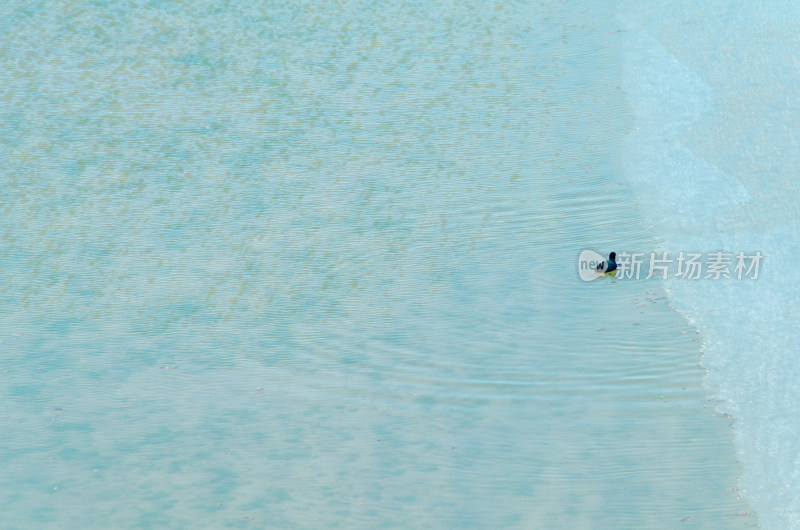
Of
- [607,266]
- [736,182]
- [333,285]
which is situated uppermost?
[736,182]

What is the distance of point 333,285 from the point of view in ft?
12.6

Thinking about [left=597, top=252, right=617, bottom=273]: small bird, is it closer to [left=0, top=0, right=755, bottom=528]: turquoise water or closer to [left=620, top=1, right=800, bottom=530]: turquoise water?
[left=0, top=0, right=755, bottom=528]: turquoise water

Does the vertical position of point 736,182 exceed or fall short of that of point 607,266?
it exceeds it

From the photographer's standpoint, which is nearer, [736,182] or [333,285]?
[333,285]

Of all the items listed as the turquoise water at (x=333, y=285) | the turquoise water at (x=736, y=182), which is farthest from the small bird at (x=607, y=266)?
the turquoise water at (x=736, y=182)

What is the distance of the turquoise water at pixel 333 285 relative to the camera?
2941mm

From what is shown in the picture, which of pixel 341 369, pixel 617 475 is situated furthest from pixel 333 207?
pixel 617 475

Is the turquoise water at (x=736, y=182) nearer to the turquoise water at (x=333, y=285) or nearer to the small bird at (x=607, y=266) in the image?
the turquoise water at (x=333, y=285)

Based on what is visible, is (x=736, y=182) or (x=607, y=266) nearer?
(x=607, y=266)

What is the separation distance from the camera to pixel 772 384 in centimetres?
322

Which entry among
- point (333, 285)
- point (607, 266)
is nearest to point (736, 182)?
point (607, 266)

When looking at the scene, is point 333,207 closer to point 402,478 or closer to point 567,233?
point 567,233

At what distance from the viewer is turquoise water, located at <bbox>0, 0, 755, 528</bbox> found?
2941mm

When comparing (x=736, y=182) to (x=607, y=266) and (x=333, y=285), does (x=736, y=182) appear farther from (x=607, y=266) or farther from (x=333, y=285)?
(x=333, y=285)
